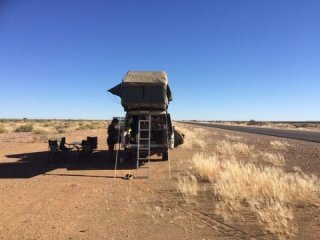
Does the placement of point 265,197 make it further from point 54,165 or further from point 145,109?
point 54,165

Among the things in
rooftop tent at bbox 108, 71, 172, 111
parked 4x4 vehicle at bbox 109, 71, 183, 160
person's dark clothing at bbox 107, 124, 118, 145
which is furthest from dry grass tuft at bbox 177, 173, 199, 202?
person's dark clothing at bbox 107, 124, 118, 145

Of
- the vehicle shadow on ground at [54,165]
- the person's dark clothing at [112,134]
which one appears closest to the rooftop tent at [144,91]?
the person's dark clothing at [112,134]

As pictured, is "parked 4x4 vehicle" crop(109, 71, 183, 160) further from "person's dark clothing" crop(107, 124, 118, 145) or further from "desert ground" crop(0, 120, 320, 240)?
"desert ground" crop(0, 120, 320, 240)

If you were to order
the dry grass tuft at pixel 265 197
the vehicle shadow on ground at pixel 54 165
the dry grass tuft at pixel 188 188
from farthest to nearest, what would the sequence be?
the vehicle shadow on ground at pixel 54 165
the dry grass tuft at pixel 188 188
the dry grass tuft at pixel 265 197

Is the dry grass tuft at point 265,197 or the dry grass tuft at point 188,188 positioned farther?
the dry grass tuft at point 188,188

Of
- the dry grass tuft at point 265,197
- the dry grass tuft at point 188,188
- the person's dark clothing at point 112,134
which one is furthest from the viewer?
the person's dark clothing at point 112,134

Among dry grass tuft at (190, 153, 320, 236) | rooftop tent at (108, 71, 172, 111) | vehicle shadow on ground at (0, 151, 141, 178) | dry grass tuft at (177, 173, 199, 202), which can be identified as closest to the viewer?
dry grass tuft at (190, 153, 320, 236)

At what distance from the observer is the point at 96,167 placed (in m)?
15.7

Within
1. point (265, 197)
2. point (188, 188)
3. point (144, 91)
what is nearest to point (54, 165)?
point (144, 91)

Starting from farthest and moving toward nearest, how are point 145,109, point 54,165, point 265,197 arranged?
point 145,109, point 54,165, point 265,197

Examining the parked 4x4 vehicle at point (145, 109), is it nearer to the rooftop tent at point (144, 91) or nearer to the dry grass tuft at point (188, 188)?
the rooftop tent at point (144, 91)

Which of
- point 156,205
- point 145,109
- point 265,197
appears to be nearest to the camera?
point 156,205

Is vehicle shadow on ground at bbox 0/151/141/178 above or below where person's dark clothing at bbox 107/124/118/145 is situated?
below

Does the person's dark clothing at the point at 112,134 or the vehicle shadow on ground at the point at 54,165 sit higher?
the person's dark clothing at the point at 112,134
